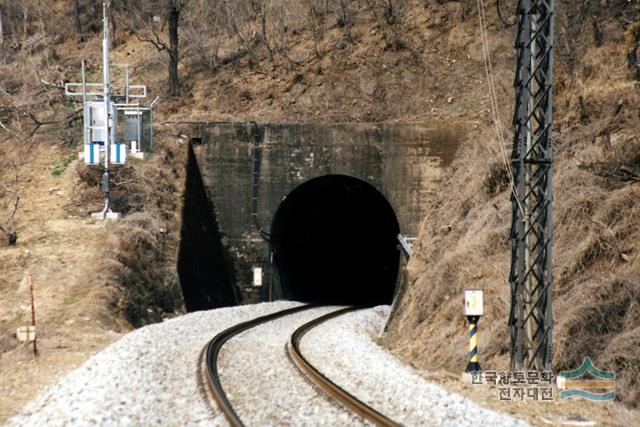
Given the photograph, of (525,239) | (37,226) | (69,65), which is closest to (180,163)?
(37,226)

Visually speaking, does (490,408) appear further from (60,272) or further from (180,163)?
(180,163)

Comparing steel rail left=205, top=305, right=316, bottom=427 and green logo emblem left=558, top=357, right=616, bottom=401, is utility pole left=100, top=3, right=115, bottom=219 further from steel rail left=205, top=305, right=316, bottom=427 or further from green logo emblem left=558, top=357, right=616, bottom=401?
green logo emblem left=558, top=357, right=616, bottom=401

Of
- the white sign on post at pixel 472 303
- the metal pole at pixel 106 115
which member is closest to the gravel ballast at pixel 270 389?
the white sign on post at pixel 472 303

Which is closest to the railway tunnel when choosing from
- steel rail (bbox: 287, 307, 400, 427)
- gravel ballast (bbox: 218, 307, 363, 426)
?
gravel ballast (bbox: 218, 307, 363, 426)

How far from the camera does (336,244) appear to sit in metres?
40.1

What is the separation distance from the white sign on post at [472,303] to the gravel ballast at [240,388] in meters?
1.34

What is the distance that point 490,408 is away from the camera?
10281 millimetres

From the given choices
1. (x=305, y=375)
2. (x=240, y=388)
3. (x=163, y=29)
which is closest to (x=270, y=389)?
(x=240, y=388)

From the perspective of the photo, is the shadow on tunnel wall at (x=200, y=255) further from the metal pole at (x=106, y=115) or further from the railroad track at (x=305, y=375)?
the railroad track at (x=305, y=375)

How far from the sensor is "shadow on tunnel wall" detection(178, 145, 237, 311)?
86.8ft

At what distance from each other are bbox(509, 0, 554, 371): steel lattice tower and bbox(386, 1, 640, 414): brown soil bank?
2.35ft

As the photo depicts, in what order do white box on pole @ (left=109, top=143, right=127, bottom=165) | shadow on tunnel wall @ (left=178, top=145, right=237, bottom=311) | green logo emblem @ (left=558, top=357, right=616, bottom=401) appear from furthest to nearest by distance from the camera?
1. shadow on tunnel wall @ (left=178, top=145, right=237, bottom=311)
2. white box on pole @ (left=109, top=143, right=127, bottom=165)
3. green logo emblem @ (left=558, top=357, right=616, bottom=401)

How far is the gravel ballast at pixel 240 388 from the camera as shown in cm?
979

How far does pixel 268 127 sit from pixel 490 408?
840 inches
